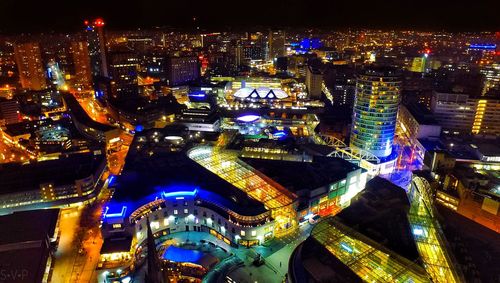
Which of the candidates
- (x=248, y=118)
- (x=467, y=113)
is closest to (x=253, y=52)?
(x=248, y=118)

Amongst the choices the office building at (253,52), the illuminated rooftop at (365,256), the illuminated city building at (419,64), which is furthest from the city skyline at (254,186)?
the office building at (253,52)

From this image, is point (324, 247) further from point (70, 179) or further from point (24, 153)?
point (24, 153)

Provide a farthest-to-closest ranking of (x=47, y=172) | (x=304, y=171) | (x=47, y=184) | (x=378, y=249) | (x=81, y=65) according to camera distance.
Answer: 1. (x=81, y=65)
2. (x=47, y=172)
3. (x=304, y=171)
4. (x=47, y=184)
5. (x=378, y=249)

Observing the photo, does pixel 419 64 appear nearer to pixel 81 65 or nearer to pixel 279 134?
pixel 279 134

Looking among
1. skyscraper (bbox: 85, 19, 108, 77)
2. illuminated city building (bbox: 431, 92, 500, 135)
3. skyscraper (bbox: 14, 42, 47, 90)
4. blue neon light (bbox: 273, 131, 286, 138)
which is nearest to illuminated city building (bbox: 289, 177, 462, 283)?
blue neon light (bbox: 273, 131, 286, 138)

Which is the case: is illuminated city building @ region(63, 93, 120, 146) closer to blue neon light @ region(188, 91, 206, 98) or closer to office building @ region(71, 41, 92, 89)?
blue neon light @ region(188, 91, 206, 98)

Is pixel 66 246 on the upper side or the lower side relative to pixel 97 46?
lower

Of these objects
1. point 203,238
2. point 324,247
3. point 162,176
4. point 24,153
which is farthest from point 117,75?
point 324,247
